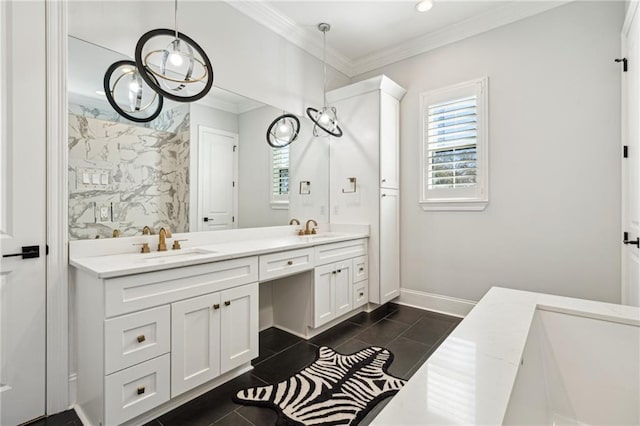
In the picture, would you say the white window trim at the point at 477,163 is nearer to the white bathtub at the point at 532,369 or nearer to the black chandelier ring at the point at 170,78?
the white bathtub at the point at 532,369

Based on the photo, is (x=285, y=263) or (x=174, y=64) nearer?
(x=174, y=64)

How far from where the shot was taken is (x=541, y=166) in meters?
2.76

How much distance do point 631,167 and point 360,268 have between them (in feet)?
7.50

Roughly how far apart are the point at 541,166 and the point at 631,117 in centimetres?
69

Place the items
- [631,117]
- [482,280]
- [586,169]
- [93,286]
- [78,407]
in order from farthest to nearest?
1. [482,280]
2. [586,169]
3. [631,117]
4. [78,407]
5. [93,286]

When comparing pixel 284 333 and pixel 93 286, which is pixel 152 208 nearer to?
pixel 93 286

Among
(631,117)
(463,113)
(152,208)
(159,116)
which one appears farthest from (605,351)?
(159,116)

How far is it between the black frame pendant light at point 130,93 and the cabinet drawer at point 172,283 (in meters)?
1.14

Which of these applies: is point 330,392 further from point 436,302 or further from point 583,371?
point 436,302

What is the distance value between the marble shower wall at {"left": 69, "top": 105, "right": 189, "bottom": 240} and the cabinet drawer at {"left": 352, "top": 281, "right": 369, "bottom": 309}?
1800 mm

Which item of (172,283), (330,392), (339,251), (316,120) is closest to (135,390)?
(172,283)

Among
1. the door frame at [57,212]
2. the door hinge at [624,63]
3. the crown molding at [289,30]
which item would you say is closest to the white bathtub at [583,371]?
the door hinge at [624,63]

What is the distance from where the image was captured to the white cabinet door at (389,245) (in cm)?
333

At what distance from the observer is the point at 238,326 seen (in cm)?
→ 205
